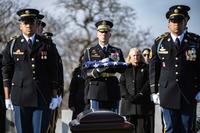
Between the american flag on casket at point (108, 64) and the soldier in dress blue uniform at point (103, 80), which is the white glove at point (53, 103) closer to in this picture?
the american flag on casket at point (108, 64)

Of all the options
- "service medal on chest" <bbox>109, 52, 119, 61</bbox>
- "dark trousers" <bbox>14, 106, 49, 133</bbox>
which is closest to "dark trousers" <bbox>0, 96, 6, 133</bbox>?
"service medal on chest" <bbox>109, 52, 119, 61</bbox>

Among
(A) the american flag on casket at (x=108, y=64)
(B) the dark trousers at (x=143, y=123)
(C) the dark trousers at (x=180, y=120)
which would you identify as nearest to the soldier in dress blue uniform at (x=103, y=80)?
(A) the american flag on casket at (x=108, y=64)

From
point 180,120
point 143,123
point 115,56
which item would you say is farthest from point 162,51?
point 143,123

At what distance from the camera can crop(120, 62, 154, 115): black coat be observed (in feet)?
33.5

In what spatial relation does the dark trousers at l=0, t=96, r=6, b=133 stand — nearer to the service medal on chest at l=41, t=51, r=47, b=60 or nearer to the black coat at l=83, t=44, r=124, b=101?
the black coat at l=83, t=44, r=124, b=101

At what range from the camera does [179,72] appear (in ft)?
24.2

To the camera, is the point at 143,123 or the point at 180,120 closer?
the point at 180,120

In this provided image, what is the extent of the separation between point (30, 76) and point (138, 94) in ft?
11.0

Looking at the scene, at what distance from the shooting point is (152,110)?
10297mm

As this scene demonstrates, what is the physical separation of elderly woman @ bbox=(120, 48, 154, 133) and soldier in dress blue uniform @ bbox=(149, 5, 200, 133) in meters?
2.65

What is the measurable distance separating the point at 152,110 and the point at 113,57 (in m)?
1.41

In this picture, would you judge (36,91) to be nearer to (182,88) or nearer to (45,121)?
(45,121)

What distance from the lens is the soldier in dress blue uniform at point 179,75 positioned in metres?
7.32

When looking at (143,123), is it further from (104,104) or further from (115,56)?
(115,56)
